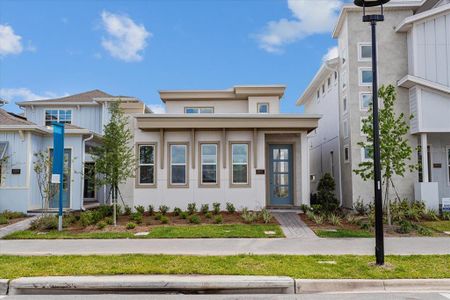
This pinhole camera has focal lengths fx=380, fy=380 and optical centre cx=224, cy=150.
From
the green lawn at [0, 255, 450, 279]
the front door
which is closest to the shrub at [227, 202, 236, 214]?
the front door

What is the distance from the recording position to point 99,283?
6.49m

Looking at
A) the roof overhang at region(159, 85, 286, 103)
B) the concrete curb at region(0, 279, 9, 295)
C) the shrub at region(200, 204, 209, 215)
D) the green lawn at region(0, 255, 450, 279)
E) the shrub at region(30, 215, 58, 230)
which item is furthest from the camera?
the roof overhang at region(159, 85, 286, 103)

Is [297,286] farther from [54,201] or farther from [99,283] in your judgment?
[54,201]

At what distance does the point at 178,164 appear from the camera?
632 inches

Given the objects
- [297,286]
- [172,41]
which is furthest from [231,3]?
[297,286]

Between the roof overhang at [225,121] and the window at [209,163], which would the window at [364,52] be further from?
the window at [209,163]

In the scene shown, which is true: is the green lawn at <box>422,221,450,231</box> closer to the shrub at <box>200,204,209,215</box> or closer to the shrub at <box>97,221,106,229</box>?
the shrub at <box>200,204,209,215</box>

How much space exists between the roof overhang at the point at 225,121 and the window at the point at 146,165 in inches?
43.1

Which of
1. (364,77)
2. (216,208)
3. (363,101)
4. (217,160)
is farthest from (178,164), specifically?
(364,77)

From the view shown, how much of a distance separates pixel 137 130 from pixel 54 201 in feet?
15.7

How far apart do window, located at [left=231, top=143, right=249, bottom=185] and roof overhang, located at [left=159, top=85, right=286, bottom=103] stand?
4564mm

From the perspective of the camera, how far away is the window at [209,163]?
52.2 ft

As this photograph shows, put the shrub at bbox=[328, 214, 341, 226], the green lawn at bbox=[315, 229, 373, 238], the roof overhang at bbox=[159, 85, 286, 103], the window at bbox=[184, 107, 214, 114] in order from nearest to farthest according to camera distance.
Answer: the green lawn at bbox=[315, 229, 373, 238] < the shrub at bbox=[328, 214, 341, 226] < the roof overhang at bbox=[159, 85, 286, 103] < the window at bbox=[184, 107, 214, 114]

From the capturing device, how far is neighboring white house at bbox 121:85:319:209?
1559 cm
